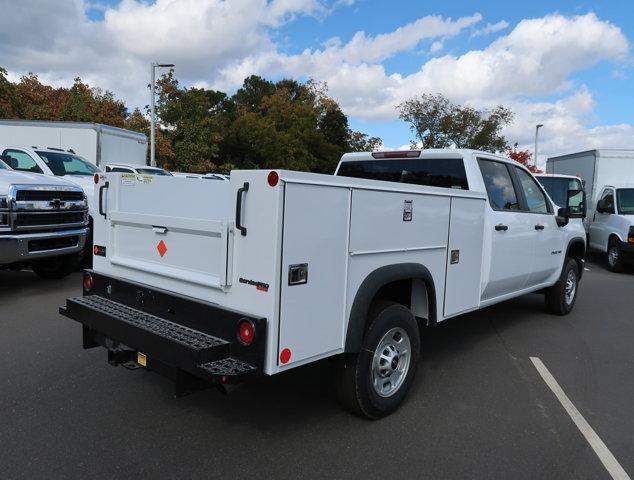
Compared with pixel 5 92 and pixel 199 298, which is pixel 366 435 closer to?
pixel 199 298

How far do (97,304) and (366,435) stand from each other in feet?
6.97

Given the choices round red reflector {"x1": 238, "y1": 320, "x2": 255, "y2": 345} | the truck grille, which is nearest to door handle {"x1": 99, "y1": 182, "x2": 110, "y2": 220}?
round red reflector {"x1": 238, "y1": 320, "x2": 255, "y2": 345}

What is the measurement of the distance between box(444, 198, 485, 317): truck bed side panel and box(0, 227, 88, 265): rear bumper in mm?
5522

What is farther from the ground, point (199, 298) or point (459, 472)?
point (199, 298)

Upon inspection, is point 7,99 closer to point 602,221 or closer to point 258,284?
point 602,221

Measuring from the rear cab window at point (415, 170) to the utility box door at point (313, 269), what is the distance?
2.33 m

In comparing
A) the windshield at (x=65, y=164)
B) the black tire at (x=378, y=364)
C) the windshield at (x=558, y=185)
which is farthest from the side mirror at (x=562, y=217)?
the windshield at (x=65, y=164)

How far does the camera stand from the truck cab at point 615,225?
1232cm

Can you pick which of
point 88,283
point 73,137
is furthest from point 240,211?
point 73,137

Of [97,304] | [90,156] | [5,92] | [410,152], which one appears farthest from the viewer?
[5,92]

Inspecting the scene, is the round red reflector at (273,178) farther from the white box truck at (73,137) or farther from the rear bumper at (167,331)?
the white box truck at (73,137)

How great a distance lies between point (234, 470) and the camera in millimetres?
3234

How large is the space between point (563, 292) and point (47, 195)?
721cm

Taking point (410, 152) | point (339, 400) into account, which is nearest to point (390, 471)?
point (339, 400)
